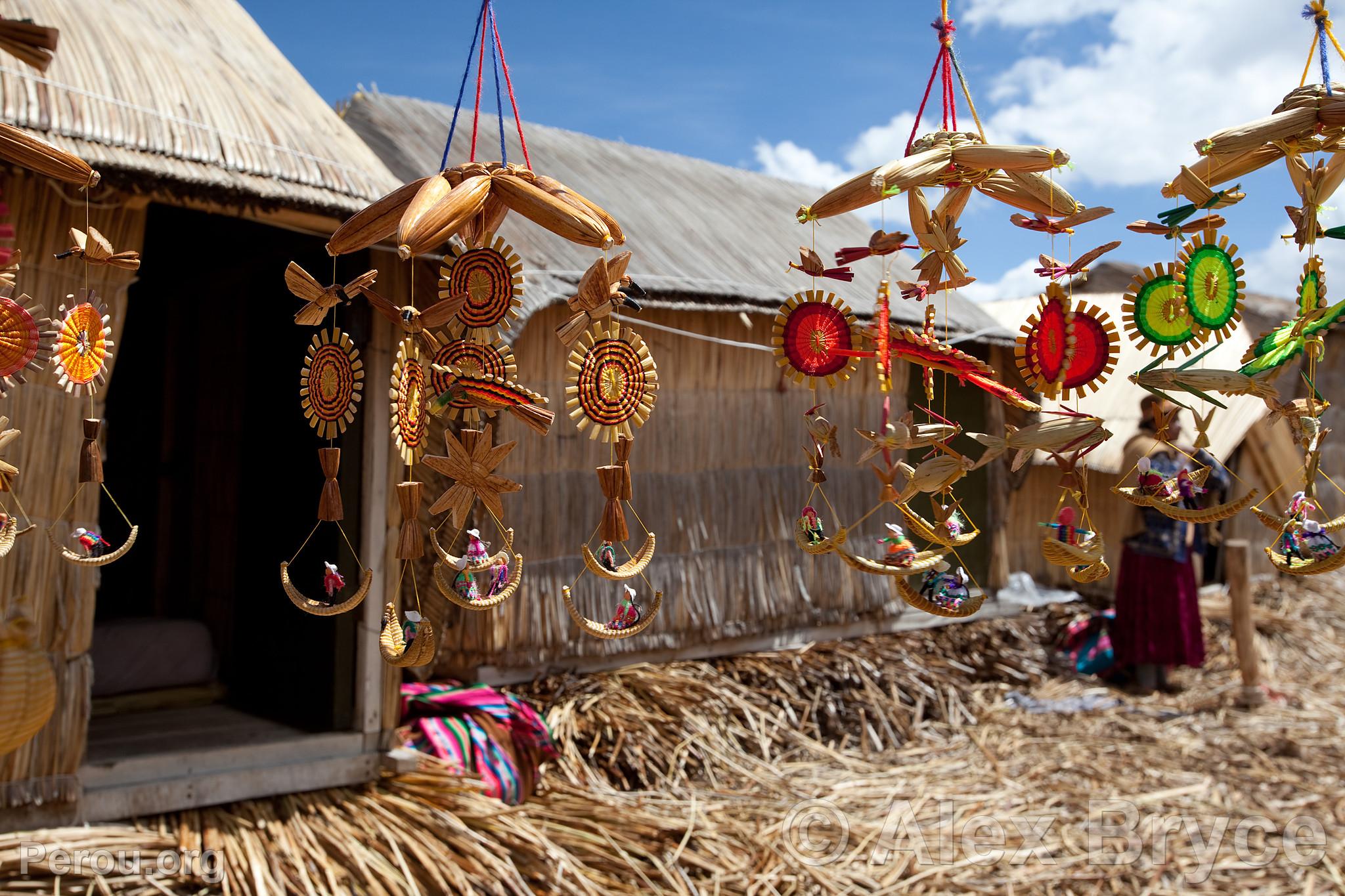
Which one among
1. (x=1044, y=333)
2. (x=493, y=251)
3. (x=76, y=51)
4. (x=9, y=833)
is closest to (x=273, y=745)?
(x=9, y=833)

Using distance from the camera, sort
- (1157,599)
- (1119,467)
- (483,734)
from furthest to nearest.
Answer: (1119,467) → (1157,599) → (483,734)

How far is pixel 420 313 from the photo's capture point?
193 centimetres

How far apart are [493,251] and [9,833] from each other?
8.51 feet

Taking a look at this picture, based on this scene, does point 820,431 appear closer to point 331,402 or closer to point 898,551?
point 898,551

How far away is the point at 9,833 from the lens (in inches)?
131

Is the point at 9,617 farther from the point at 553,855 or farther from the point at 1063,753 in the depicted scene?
the point at 1063,753

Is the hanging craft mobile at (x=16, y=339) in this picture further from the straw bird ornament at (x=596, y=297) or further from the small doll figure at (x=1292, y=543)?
the small doll figure at (x=1292, y=543)

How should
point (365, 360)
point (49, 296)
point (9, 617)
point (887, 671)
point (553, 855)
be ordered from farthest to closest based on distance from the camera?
1. point (887, 671)
2. point (365, 360)
3. point (553, 855)
4. point (49, 296)
5. point (9, 617)

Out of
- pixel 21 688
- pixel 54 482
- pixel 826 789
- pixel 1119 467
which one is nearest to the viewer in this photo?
→ pixel 21 688

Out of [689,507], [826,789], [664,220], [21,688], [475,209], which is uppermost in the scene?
[664,220]

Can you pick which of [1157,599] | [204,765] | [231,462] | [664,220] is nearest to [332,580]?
[204,765]

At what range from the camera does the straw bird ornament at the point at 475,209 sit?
185cm

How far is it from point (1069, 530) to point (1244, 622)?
5.40m

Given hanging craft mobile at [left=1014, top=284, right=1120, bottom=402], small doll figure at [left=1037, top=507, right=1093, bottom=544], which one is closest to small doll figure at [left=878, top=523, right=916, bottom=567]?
small doll figure at [left=1037, top=507, right=1093, bottom=544]
